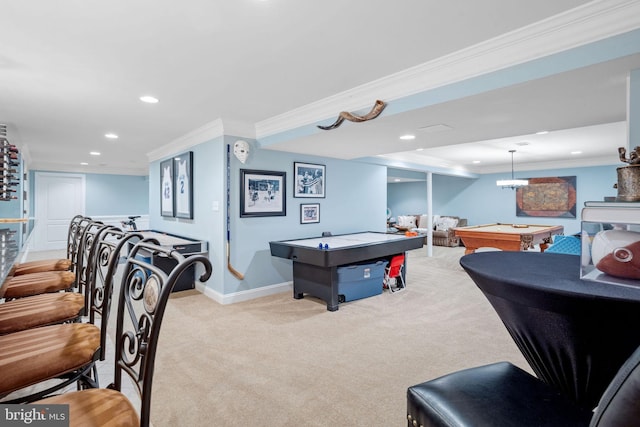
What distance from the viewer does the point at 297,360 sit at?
8.30 feet

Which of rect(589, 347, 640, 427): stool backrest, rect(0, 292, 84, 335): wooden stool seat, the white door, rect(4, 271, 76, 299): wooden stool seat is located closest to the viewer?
rect(589, 347, 640, 427): stool backrest

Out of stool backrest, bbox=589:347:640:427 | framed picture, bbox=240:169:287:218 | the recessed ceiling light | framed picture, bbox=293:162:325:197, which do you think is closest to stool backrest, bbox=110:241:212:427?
stool backrest, bbox=589:347:640:427

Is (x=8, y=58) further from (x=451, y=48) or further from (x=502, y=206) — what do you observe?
(x=502, y=206)

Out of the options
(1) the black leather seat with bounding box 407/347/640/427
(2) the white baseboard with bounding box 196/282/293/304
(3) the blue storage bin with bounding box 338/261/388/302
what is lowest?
(2) the white baseboard with bounding box 196/282/293/304

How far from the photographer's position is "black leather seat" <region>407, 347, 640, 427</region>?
0.81 metres

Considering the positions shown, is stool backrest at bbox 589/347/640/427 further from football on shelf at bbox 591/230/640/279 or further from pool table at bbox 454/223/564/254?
pool table at bbox 454/223/564/254

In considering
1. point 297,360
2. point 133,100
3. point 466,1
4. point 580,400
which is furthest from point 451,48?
point 133,100

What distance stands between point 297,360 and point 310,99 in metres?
2.38

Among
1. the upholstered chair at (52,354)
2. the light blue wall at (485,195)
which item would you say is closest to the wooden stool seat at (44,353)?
the upholstered chair at (52,354)

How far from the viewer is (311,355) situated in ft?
8.58

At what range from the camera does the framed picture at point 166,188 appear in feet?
17.4

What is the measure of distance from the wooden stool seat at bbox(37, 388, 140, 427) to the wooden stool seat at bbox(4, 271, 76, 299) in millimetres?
1513

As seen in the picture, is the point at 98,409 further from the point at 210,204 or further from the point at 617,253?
the point at 210,204

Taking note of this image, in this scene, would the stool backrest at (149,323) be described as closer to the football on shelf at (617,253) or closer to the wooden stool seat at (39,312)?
the wooden stool seat at (39,312)
